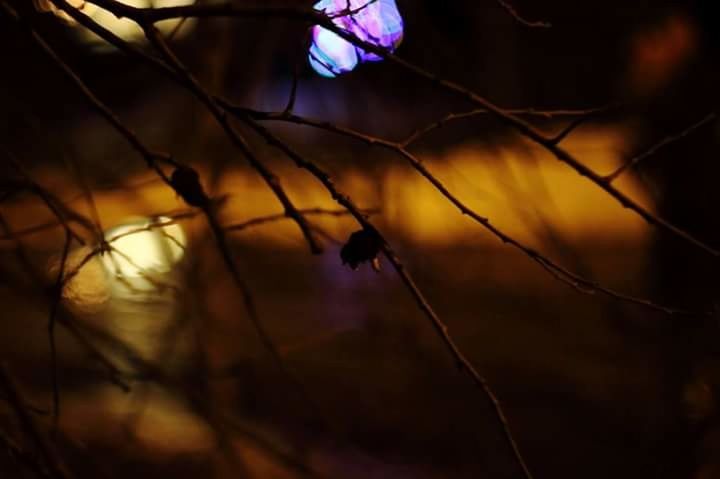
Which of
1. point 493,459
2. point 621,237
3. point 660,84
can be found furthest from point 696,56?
point 621,237

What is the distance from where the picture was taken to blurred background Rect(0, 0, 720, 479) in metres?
4.71

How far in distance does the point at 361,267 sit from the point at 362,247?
14.5 feet

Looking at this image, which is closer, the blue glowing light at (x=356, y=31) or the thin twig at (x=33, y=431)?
the thin twig at (x=33, y=431)

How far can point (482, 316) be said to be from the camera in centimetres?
949

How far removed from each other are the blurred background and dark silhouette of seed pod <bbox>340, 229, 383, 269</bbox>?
114cm

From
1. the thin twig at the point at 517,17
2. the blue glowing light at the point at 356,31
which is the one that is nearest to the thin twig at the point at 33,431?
the blue glowing light at the point at 356,31

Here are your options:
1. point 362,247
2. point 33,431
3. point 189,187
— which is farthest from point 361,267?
point 33,431

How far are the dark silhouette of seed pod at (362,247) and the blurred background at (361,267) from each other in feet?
3.74

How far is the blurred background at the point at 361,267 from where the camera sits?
4.71 meters

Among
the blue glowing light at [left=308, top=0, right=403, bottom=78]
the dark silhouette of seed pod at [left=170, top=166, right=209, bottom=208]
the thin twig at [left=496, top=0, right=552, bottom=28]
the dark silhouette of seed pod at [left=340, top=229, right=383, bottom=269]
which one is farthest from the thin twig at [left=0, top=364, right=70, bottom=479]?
the thin twig at [left=496, top=0, right=552, bottom=28]

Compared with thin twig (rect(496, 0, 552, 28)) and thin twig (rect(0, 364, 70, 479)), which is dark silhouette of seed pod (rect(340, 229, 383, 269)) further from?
thin twig (rect(0, 364, 70, 479))

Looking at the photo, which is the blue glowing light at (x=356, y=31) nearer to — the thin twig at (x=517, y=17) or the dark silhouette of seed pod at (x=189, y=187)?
the thin twig at (x=517, y=17)

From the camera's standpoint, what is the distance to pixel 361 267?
22.2 ft

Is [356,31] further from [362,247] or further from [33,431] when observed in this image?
[33,431]
